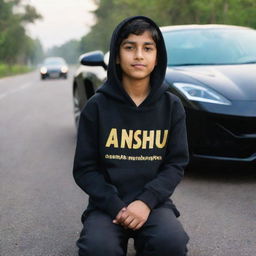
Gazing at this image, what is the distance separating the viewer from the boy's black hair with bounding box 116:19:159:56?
2.29m

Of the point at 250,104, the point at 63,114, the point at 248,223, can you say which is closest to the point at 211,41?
the point at 250,104

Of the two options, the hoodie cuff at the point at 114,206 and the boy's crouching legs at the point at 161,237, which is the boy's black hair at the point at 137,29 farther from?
the boy's crouching legs at the point at 161,237

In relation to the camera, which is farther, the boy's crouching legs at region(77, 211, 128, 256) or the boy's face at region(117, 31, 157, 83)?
the boy's face at region(117, 31, 157, 83)

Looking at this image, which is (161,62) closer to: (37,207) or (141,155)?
(141,155)

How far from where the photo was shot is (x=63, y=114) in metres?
9.59

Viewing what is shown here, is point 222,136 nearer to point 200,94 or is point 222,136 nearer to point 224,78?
point 200,94

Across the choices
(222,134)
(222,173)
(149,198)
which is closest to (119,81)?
(149,198)

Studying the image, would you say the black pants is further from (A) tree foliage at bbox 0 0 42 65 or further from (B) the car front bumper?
(A) tree foliage at bbox 0 0 42 65

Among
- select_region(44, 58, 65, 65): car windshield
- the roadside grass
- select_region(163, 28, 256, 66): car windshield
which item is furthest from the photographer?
the roadside grass

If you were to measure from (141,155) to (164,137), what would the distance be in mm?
148

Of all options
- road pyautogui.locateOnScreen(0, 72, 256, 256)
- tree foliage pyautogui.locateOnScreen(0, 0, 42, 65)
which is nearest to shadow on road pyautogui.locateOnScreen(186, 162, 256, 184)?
road pyautogui.locateOnScreen(0, 72, 256, 256)

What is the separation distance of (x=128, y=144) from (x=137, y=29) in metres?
0.52

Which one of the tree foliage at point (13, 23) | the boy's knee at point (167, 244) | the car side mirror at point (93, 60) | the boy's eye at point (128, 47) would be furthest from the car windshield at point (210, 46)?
the tree foliage at point (13, 23)

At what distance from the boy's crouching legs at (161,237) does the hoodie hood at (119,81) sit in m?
0.54
